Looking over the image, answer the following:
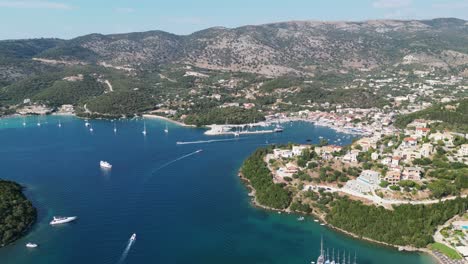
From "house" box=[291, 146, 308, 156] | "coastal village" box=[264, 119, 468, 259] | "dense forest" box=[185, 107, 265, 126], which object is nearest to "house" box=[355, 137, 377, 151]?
"coastal village" box=[264, 119, 468, 259]

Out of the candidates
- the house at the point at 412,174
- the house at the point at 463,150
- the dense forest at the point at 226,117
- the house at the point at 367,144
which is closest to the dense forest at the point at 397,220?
the house at the point at 412,174

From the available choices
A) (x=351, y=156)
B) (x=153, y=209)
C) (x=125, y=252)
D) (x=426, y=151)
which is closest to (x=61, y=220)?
(x=153, y=209)

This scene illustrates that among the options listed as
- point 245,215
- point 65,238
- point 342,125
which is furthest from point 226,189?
point 342,125

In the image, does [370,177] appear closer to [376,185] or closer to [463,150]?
[376,185]

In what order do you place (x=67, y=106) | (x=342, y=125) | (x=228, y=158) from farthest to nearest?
(x=67, y=106) < (x=342, y=125) < (x=228, y=158)

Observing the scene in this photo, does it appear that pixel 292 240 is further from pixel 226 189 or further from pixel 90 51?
pixel 90 51

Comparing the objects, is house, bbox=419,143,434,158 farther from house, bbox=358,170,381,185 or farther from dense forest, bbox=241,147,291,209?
dense forest, bbox=241,147,291,209

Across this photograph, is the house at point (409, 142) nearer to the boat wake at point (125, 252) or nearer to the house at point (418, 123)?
the house at point (418, 123)
